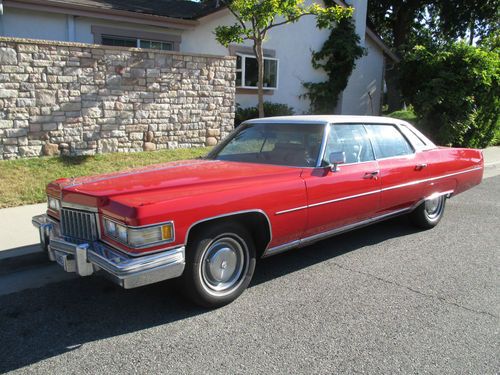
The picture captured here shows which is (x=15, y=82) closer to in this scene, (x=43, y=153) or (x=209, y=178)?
(x=43, y=153)

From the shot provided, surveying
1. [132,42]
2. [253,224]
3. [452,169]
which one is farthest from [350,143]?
[132,42]

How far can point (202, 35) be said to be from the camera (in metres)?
13.4

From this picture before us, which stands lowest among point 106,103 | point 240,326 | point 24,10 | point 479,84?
point 240,326

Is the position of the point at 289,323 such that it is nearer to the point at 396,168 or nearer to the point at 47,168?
the point at 396,168

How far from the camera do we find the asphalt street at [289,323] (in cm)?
284

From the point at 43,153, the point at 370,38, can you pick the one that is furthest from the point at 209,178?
the point at 370,38

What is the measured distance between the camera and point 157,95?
9648 mm

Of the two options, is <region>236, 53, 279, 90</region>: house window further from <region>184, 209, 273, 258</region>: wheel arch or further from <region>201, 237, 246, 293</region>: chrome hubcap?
<region>201, 237, 246, 293</region>: chrome hubcap

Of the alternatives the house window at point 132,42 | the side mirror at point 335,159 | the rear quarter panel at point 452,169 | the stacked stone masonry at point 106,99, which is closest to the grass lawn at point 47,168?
the stacked stone masonry at point 106,99

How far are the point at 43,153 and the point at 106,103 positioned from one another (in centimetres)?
155

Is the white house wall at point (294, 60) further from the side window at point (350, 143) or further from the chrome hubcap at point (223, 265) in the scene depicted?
the chrome hubcap at point (223, 265)

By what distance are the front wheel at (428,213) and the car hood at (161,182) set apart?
89.1 inches

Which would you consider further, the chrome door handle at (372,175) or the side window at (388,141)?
the side window at (388,141)

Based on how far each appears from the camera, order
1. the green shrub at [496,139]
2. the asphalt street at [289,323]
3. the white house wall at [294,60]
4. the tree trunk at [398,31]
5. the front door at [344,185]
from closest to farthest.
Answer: the asphalt street at [289,323], the front door at [344,185], the green shrub at [496,139], the white house wall at [294,60], the tree trunk at [398,31]
